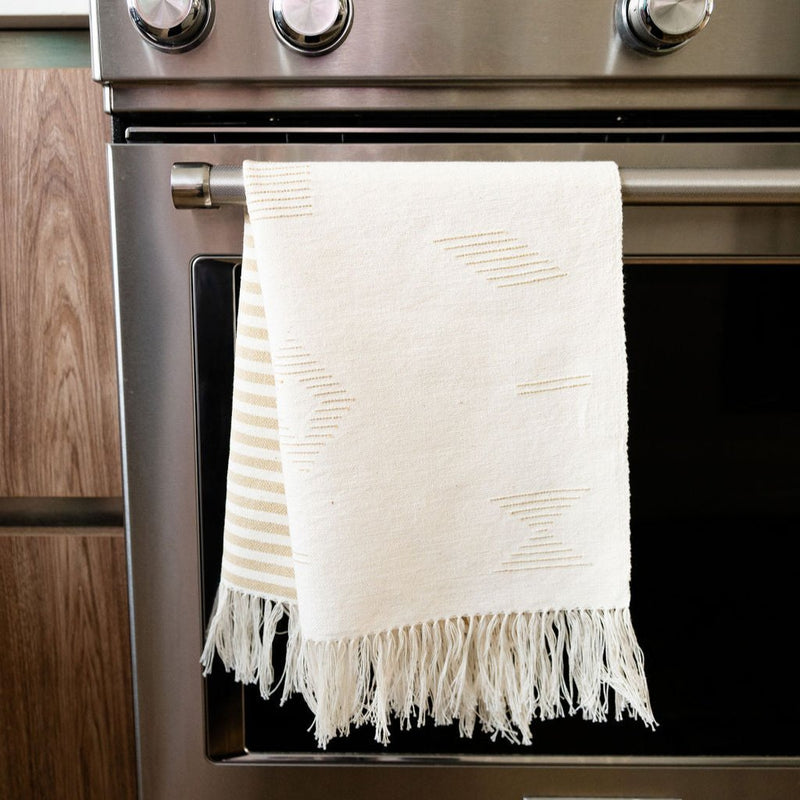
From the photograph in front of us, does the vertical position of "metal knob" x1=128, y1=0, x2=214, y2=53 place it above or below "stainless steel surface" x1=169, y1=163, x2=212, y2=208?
above

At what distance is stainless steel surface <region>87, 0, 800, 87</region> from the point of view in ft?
1.29

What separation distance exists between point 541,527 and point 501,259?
0.57 feet

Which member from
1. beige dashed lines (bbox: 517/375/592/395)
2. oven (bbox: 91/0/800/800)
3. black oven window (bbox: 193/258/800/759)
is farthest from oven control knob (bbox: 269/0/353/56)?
beige dashed lines (bbox: 517/375/592/395)

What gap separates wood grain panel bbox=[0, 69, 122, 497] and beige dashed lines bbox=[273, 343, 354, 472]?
242 mm

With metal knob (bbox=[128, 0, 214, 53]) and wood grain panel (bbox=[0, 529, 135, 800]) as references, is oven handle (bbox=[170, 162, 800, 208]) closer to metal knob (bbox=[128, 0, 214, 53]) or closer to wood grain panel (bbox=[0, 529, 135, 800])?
metal knob (bbox=[128, 0, 214, 53])

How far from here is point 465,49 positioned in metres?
0.40

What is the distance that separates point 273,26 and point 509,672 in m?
0.45

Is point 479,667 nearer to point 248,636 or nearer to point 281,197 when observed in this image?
point 248,636

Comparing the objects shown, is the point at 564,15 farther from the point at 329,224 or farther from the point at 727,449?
the point at 727,449

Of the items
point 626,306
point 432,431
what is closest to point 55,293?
point 432,431

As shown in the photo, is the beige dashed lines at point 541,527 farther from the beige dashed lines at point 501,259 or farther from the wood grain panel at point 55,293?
the wood grain panel at point 55,293

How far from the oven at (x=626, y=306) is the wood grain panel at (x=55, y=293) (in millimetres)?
111

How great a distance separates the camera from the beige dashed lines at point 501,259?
374mm

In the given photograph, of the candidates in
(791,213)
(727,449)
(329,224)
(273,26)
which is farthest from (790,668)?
(273,26)
